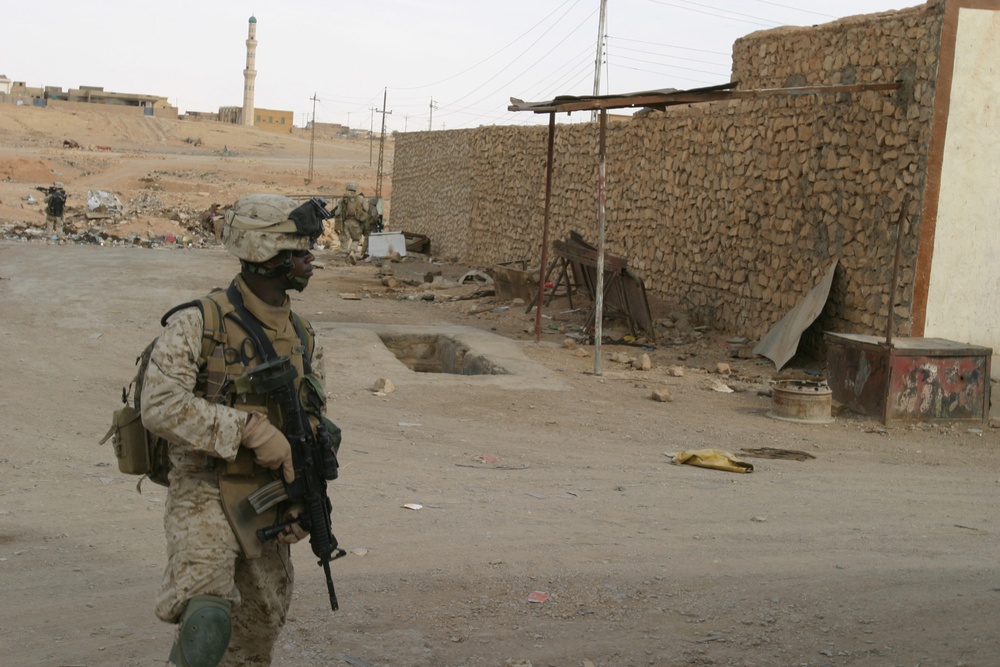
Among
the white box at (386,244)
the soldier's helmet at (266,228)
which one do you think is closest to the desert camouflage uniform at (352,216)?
the white box at (386,244)

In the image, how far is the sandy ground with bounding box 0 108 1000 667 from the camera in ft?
13.2

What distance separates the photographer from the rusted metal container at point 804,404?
8.75 metres

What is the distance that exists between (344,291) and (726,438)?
11.0 metres

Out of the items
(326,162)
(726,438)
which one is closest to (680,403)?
(726,438)

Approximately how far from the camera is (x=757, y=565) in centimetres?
493

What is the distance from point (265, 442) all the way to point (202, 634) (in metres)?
0.50

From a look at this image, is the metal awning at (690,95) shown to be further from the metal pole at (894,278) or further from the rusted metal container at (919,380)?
the rusted metal container at (919,380)

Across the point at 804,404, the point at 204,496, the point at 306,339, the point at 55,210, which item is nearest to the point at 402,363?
the point at 804,404

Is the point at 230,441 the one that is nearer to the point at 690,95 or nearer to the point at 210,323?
the point at 210,323

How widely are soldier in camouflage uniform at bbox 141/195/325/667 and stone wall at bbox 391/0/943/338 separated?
7.62 metres

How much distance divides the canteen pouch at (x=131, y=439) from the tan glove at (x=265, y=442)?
0.34 meters

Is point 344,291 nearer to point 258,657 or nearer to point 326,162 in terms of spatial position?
point 258,657

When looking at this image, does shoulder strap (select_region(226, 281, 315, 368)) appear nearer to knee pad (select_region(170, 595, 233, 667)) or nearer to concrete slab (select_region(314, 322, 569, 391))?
knee pad (select_region(170, 595, 233, 667))

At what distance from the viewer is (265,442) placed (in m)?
2.86
